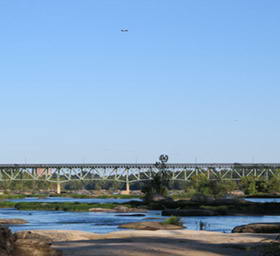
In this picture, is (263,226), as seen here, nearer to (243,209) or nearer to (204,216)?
(204,216)

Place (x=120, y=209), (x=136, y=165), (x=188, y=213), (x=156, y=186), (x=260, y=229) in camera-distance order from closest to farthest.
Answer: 1. (x=260, y=229)
2. (x=188, y=213)
3. (x=120, y=209)
4. (x=156, y=186)
5. (x=136, y=165)

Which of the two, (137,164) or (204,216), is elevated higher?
(137,164)

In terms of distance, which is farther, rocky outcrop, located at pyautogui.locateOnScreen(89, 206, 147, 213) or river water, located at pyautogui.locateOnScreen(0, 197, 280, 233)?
rocky outcrop, located at pyautogui.locateOnScreen(89, 206, 147, 213)

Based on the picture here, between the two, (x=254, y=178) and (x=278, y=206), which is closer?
(x=278, y=206)

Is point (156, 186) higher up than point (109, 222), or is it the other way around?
point (156, 186)

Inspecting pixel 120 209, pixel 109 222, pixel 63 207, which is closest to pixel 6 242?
pixel 109 222

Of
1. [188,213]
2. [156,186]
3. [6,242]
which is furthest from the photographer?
[156,186]

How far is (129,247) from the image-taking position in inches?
849

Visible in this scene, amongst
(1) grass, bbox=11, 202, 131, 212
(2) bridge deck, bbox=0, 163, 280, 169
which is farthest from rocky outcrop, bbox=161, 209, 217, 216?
(2) bridge deck, bbox=0, 163, 280, 169

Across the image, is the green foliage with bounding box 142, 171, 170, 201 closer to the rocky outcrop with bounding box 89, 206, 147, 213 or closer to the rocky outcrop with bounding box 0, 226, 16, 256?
the rocky outcrop with bounding box 89, 206, 147, 213

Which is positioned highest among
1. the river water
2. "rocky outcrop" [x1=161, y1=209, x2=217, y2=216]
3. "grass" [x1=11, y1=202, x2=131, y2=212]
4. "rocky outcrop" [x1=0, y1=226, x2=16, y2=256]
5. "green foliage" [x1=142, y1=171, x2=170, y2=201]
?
"green foliage" [x1=142, y1=171, x2=170, y2=201]

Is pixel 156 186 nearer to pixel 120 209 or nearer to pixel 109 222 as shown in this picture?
pixel 120 209

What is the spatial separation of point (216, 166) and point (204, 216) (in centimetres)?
10913

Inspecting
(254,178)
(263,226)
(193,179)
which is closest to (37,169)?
(193,179)
